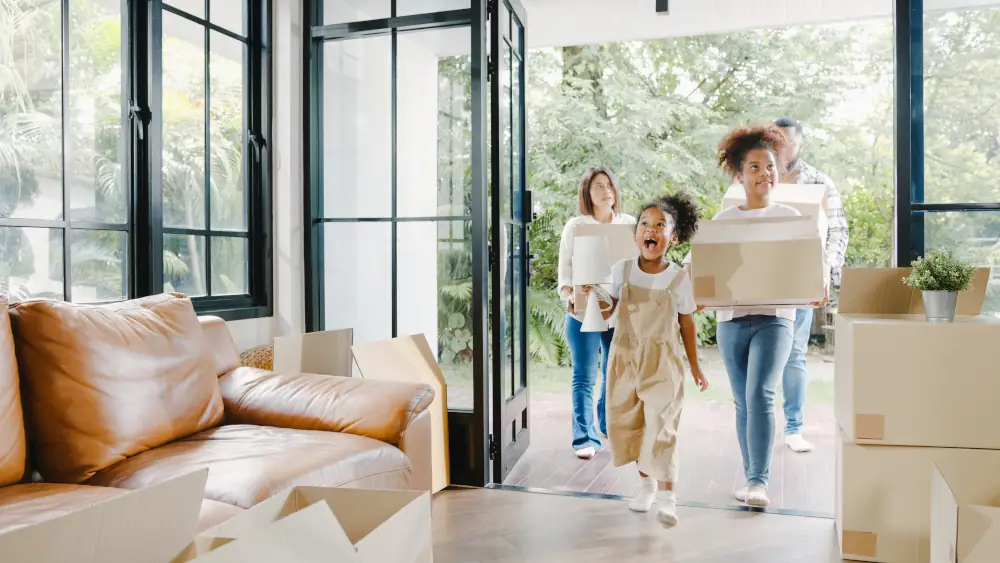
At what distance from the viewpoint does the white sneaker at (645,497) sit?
107 inches

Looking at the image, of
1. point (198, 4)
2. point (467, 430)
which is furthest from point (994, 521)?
point (198, 4)

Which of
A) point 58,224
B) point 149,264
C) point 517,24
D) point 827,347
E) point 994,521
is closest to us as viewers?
point 994,521

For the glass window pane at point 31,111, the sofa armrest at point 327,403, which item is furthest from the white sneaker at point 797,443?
the glass window pane at point 31,111

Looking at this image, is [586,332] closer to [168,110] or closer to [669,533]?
[669,533]

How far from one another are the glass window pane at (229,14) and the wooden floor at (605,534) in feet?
7.08

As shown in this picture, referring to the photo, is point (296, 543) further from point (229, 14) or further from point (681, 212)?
point (229, 14)

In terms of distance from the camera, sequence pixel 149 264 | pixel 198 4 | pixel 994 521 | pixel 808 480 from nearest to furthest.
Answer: pixel 994 521 < pixel 149 264 < pixel 198 4 < pixel 808 480

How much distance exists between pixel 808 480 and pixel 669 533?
1018mm

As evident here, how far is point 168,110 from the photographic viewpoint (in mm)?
2816

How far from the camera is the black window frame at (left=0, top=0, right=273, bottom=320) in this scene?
2508 mm

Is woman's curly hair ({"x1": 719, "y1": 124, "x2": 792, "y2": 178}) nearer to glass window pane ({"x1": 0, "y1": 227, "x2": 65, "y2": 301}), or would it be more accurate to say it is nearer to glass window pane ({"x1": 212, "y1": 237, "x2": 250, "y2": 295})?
glass window pane ({"x1": 212, "y1": 237, "x2": 250, "y2": 295})

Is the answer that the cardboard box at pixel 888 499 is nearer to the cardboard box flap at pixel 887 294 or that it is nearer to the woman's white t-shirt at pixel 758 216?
the cardboard box flap at pixel 887 294

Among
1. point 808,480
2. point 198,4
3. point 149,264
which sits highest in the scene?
point 198,4

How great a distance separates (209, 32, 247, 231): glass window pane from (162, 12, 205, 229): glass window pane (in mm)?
70
